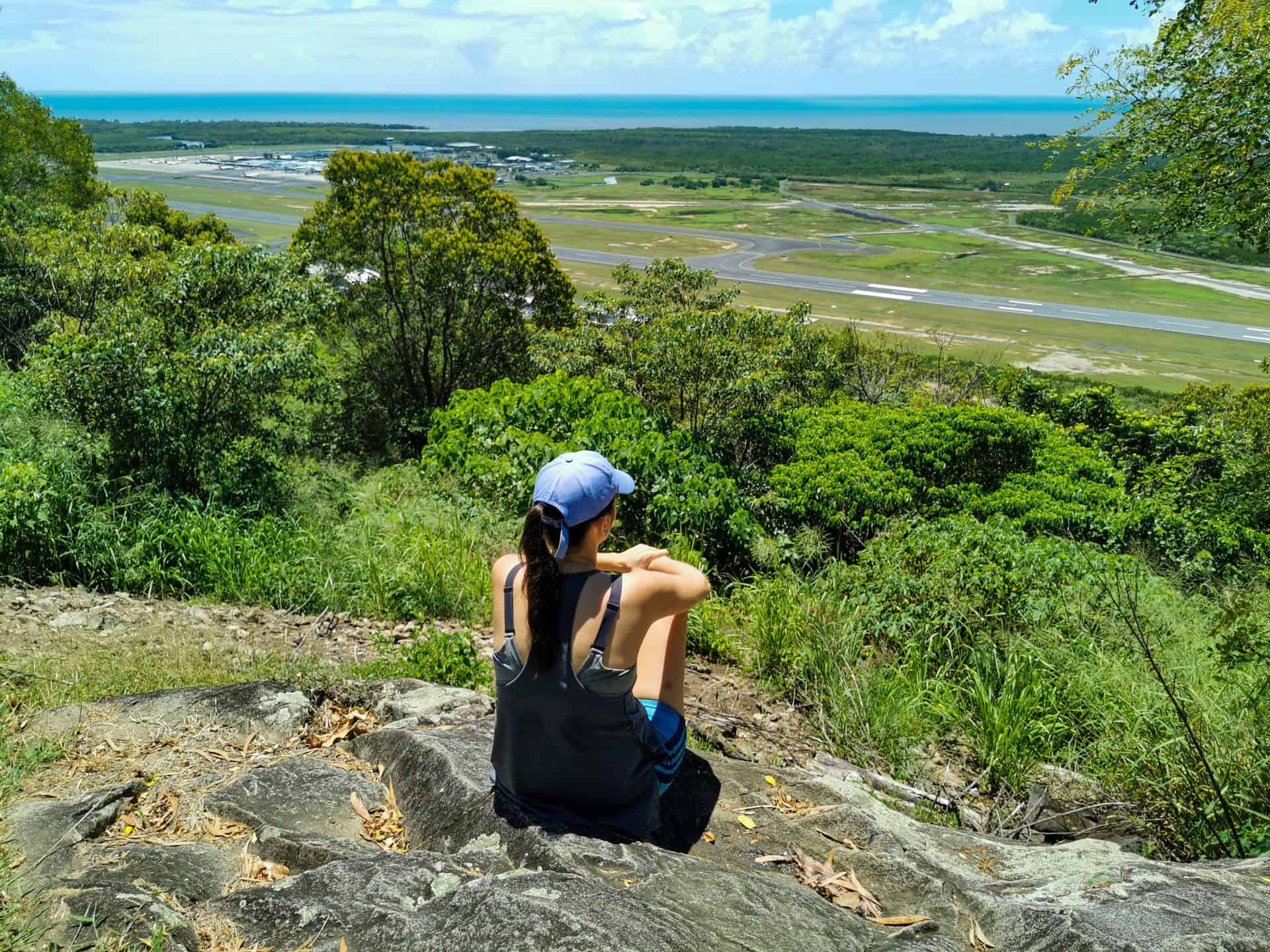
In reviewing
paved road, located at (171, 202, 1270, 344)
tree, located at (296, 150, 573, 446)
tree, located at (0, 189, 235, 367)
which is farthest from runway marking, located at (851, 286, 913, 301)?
tree, located at (0, 189, 235, 367)

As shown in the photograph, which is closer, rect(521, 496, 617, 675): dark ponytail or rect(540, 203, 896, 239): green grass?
rect(521, 496, 617, 675): dark ponytail

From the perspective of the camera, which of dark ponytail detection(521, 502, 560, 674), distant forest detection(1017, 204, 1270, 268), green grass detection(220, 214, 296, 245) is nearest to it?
dark ponytail detection(521, 502, 560, 674)

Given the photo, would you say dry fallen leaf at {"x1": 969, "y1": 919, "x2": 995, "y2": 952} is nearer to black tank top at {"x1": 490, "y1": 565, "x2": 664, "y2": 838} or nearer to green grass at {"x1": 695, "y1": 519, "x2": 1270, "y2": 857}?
black tank top at {"x1": 490, "y1": 565, "x2": 664, "y2": 838}

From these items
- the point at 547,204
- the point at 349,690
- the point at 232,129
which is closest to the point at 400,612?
the point at 349,690

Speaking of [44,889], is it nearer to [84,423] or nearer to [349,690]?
[349,690]

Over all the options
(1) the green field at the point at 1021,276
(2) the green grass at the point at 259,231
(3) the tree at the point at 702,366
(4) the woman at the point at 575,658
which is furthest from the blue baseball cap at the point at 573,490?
(1) the green field at the point at 1021,276

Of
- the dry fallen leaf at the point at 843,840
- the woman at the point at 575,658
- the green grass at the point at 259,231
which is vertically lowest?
the dry fallen leaf at the point at 843,840

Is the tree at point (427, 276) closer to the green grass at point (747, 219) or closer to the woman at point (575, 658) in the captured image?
the woman at point (575, 658)
